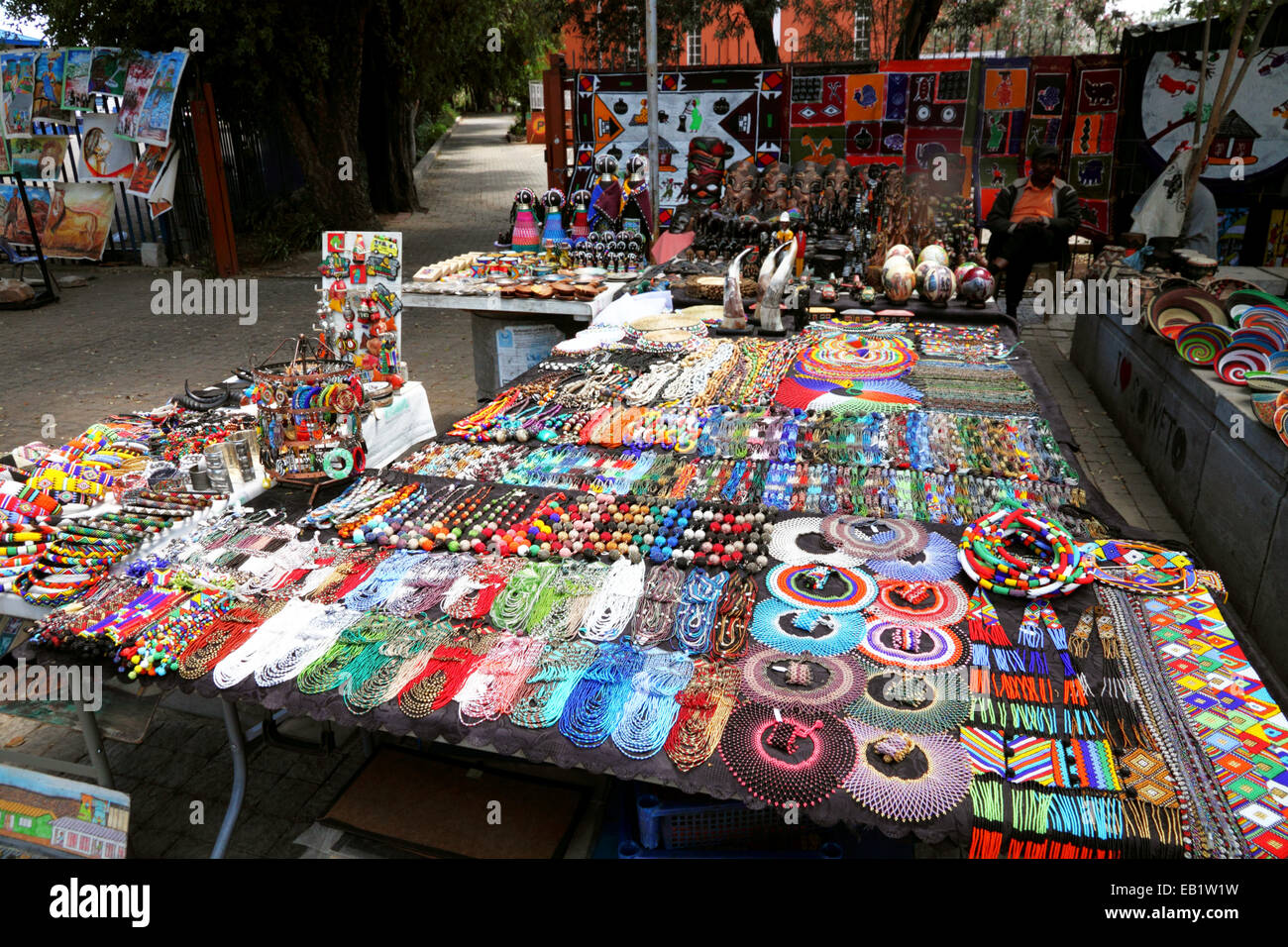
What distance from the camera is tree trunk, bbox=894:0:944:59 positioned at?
11.3 meters

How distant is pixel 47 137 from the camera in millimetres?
10781

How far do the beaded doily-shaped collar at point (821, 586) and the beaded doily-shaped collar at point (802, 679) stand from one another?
0.23 m

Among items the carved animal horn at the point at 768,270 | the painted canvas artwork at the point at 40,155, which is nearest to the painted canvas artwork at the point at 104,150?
the painted canvas artwork at the point at 40,155

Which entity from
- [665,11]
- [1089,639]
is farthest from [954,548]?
[665,11]

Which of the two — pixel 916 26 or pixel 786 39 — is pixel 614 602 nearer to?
pixel 916 26

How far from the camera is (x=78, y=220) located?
456 inches

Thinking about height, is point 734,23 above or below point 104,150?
above

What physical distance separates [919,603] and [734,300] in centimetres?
299

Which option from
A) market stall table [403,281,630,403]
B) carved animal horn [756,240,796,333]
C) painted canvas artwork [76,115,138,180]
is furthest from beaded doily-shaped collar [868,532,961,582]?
painted canvas artwork [76,115,138,180]

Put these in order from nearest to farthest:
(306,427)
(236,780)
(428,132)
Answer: (236,780)
(306,427)
(428,132)

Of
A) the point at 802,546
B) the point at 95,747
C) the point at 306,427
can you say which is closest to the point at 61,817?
the point at 95,747

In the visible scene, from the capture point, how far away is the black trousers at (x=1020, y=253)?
22.7 feet

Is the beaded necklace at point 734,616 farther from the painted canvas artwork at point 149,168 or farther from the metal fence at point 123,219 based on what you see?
the metal fence at point 123,219

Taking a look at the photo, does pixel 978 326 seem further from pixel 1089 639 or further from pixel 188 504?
pixel 188 504
